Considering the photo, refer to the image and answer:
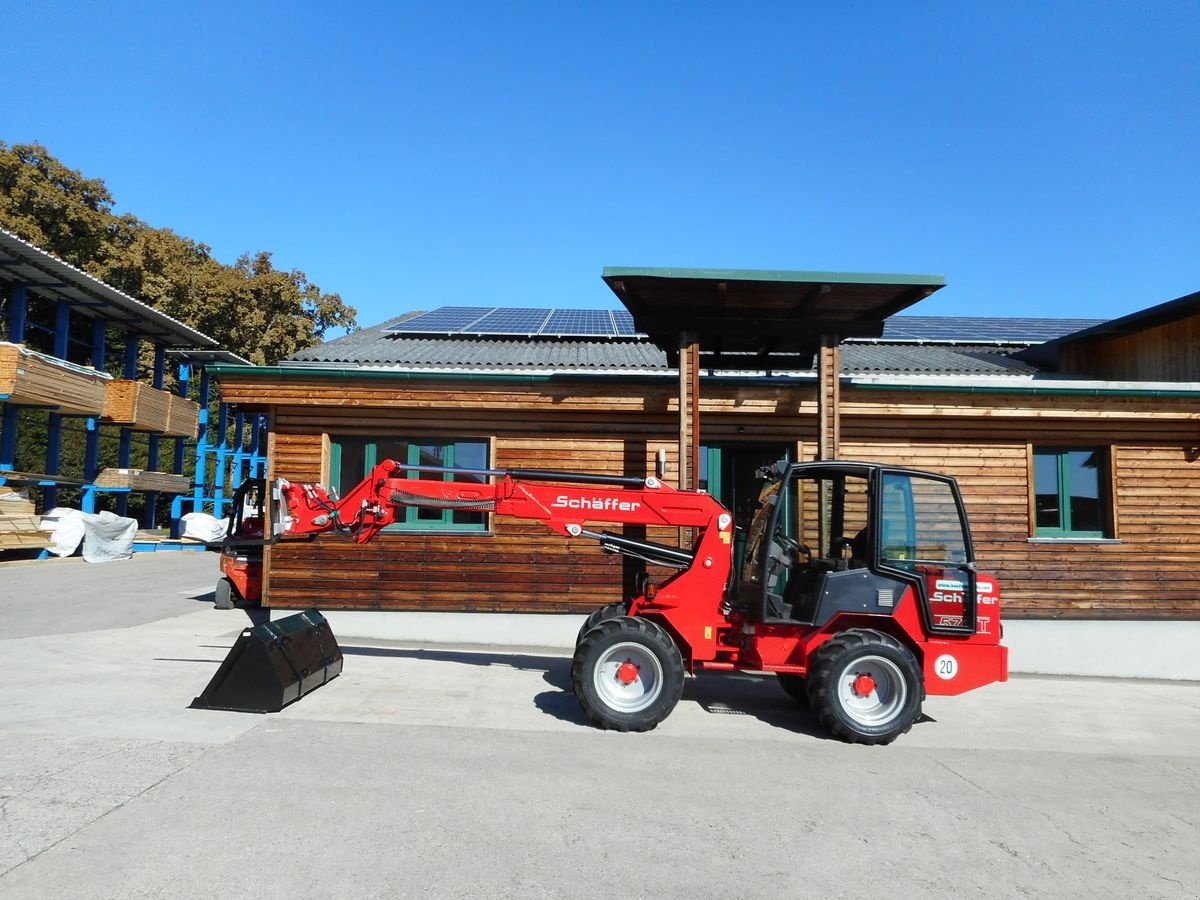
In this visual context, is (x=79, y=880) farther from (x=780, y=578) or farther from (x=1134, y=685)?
(x=1134, y=685)

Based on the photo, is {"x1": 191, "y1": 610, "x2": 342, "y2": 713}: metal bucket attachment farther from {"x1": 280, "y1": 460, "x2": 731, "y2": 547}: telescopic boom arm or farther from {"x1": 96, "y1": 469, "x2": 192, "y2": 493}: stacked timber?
{"x1": 96, "y1": 469, "x2": 192, "y2": 493}: stacked timber

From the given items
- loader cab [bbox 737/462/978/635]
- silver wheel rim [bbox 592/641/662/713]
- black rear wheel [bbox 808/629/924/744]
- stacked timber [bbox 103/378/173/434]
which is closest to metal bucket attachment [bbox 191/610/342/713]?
silver wheel rim [bbox 592/641/662/713]

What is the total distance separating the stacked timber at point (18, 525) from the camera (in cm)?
2020

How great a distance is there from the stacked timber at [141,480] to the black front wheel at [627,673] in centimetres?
2368

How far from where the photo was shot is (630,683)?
273 inches

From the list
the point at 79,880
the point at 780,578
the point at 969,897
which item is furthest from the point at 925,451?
the point at 79,880

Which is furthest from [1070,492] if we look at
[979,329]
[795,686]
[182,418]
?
[182,418]

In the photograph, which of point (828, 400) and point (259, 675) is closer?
point (259, 675)

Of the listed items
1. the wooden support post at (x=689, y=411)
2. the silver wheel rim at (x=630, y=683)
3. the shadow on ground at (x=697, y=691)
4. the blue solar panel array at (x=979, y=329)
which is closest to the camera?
the silver wheel rim at (x=630, y=683)

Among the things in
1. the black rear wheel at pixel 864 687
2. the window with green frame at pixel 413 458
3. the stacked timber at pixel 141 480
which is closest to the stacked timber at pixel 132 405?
the stacked timber at pixel 141 480

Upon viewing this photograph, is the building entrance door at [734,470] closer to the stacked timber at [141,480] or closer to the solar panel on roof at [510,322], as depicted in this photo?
the solar panel on roof at [510,322]

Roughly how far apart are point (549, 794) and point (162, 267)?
117ft

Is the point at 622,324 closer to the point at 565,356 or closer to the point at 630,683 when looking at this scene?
the point at 565,356

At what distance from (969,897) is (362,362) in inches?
386
